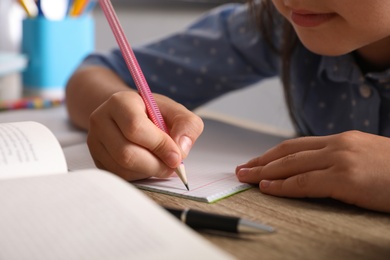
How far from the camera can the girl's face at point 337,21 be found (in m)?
0.66

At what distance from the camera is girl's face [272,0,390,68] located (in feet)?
2.18

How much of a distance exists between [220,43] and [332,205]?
51 cm

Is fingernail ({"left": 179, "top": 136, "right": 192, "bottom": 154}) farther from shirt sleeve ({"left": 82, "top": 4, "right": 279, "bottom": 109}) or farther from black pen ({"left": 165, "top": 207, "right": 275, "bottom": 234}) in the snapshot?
shirt sleeve ({"left": 82, "top": 4, "right": 279, "bottom": 109})

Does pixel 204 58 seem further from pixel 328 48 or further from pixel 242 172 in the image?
pixel 242 172

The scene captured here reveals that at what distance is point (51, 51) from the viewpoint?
46.3 inches

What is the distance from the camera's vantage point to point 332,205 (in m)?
0.53

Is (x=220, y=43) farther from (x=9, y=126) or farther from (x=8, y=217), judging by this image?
(x=8, y=217)

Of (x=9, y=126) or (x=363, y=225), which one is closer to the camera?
(x=363, y=225)

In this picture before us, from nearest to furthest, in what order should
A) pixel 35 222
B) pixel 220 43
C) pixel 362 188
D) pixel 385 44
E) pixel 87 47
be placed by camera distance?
pixel 35 222 < pixel 362 188 < pixel 385 44 < pixel 220 43 < pixel 87 47

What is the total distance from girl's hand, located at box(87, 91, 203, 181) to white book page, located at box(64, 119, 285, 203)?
0.06 ft

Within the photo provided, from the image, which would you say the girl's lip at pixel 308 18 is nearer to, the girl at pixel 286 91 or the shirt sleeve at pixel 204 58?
the girl at pixel 286 91

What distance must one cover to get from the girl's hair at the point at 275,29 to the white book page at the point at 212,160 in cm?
10

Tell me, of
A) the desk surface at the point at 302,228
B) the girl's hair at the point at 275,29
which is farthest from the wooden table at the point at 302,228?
the girl's hair at the point at 275,29

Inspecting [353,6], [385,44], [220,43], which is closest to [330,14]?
[353,6]
